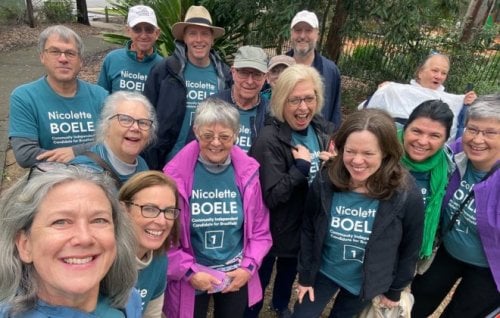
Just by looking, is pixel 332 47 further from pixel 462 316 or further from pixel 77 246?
pixel 77 246

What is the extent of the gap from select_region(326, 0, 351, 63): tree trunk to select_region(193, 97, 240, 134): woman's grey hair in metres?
4.80

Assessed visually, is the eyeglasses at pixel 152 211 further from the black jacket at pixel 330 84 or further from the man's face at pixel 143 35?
the man's face at pixel 143 35

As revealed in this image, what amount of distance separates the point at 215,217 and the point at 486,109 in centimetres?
174

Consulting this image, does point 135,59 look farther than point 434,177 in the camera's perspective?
Yes

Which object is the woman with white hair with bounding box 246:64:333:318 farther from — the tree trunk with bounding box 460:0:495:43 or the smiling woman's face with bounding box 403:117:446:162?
the tree trunk with bounding box 460:0:495:43

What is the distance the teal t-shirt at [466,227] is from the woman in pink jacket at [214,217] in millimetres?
1195

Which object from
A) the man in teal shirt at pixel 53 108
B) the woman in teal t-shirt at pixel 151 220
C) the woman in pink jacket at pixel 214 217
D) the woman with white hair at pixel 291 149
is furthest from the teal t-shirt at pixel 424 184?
the man in teal shirt at pixel 53 108

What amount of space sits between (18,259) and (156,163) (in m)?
2.00

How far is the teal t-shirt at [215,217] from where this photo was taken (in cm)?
222

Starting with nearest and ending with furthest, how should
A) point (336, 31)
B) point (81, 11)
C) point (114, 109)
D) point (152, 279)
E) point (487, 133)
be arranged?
point (152, 279), point (114, 109), point (487, 133), point (336, 31), point (81, 11)

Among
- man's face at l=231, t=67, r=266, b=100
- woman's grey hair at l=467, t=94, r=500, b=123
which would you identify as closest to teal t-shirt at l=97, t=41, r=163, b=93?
man's face at l=231, t=67, r=266, b=100

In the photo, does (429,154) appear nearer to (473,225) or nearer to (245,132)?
(473,225)

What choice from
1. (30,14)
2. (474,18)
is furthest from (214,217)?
(30,14)

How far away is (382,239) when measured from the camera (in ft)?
6.95
